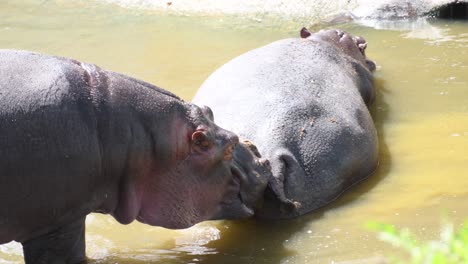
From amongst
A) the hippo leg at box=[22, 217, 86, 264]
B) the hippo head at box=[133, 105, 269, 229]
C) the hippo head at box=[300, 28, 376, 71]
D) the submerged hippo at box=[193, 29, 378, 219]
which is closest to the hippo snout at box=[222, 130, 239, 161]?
the hippo head at box=[133, 105, 269, 229]

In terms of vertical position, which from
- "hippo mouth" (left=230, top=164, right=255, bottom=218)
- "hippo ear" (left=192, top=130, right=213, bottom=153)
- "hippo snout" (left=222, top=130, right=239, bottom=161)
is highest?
"hippo ear" (left=192, top=130, right=213, bottom=153)

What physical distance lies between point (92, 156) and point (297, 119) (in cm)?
184

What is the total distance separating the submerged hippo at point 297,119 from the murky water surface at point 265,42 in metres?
0.15

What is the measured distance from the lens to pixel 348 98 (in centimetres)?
550

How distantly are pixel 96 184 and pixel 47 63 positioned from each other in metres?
0.56

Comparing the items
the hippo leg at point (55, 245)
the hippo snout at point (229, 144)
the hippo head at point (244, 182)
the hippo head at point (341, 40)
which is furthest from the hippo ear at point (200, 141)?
the hippo head at point (341, 40)

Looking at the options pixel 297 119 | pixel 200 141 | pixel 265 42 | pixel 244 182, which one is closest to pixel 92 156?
pixel 200 141

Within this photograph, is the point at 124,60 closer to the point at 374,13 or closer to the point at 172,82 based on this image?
the point at 172,82

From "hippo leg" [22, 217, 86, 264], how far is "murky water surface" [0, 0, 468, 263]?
0.52 meters

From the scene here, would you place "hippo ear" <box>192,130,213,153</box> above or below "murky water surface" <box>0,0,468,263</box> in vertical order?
above

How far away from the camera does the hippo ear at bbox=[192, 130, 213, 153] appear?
3785mm

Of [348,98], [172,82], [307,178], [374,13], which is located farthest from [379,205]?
[374,13]

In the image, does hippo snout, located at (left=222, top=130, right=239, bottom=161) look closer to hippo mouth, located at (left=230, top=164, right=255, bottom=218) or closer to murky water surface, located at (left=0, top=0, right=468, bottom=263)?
hippo mouth, located at (left=230, top=164, right=255, bottom=218)

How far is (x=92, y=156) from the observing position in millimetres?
3363
